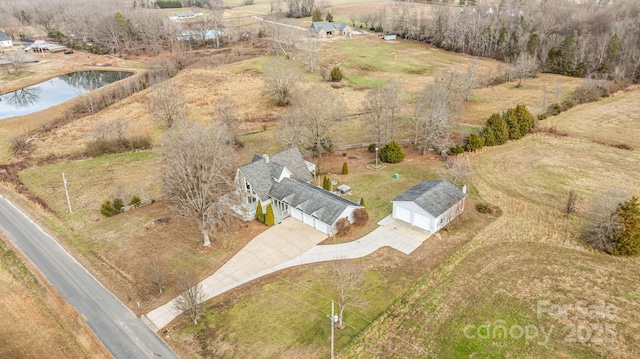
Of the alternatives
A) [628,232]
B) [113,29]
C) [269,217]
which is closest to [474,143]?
[628,232]

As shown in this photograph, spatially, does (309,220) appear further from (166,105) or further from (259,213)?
(166,105)

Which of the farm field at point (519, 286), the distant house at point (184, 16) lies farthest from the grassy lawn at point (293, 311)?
the distant house at point (184, 16)

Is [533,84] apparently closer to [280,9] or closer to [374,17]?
[374,17]

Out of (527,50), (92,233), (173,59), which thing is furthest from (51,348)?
(527,50)

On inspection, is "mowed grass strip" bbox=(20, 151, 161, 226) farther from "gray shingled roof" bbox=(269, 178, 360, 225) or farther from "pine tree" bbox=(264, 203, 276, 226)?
"gray shingled roof" bbox=(269, 178, 360, 225)

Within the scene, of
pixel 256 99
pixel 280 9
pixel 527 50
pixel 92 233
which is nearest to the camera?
pixel 92 233

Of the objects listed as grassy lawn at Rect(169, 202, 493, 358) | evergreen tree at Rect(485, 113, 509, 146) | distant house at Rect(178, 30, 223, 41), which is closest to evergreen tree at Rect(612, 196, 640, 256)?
grassy lawn at Rect(169, 202, 493, 358)

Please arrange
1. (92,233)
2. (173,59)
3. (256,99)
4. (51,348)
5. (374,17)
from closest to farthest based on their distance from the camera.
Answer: (51,348) < (92,233) < (256,99) < (173,59) < (374,17)

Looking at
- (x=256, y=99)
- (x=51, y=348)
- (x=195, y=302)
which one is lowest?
(x=51, y=348)
